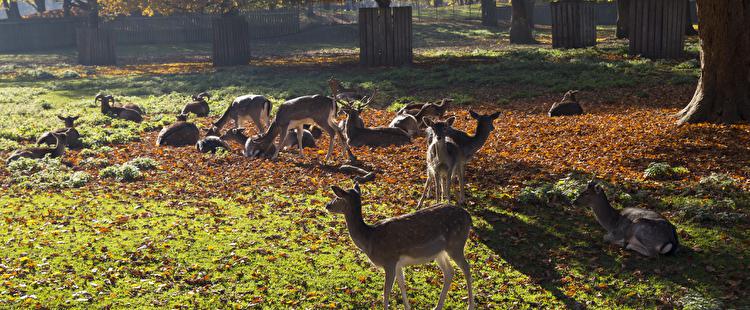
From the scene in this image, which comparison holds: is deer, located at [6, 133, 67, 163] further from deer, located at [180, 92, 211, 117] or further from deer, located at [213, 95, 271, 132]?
deer, located at [180, 92, 211, 117]

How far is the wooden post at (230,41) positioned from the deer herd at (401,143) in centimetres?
1380

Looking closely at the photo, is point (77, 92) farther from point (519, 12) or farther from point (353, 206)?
point (353, 206)

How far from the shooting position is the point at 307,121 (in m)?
18.2

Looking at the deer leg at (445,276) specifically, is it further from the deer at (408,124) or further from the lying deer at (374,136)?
the deer at (408,124)

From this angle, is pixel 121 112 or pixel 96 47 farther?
pixel 96 47

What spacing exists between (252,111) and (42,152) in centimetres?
503

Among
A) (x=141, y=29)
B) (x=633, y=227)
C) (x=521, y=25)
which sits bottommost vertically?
(x=633, y=227)

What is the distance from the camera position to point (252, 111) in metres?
20.8

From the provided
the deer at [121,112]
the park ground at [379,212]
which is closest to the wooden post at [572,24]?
the park ground at [379,212]

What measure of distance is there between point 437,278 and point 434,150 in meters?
3.10

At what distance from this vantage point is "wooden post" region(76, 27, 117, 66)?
45219 millimetres

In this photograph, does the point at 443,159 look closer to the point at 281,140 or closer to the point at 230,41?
the point at 281,140

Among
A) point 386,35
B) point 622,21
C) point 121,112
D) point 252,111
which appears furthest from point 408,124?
point 622,21

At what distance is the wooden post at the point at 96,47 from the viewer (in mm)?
45219
